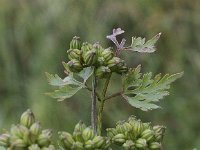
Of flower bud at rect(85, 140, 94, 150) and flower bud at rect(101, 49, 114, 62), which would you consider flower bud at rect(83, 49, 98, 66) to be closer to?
flower bud at rect(101, 49, 114, 62)

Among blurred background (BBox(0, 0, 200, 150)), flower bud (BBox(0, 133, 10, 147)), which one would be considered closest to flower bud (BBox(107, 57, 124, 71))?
flower bud (BBox(0, 133, 10, 147))

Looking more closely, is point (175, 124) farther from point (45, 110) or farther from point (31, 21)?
point (31, 21)

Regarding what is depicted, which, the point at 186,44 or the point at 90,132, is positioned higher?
the point at 186,44

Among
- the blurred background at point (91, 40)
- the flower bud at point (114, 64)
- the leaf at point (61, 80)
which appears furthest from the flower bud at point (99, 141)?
the blurred background at point (91, 40)

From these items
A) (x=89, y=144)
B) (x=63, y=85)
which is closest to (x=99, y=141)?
(x=89, y=144)

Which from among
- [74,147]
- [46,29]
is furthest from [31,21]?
[74,147]
